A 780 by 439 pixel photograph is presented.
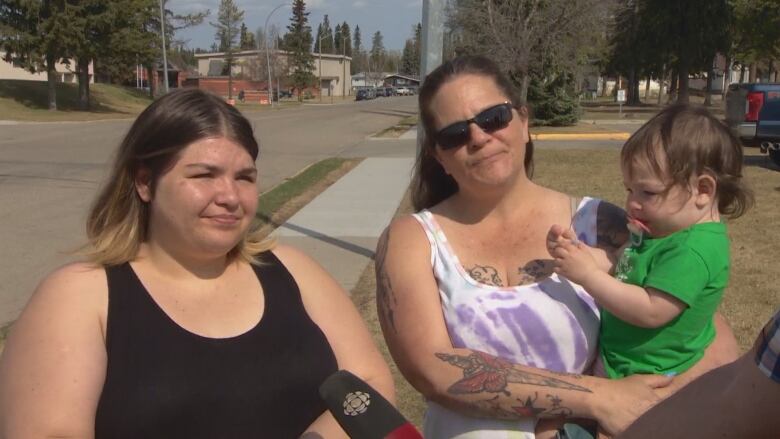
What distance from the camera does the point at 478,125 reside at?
218 cm

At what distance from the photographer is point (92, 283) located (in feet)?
6.72

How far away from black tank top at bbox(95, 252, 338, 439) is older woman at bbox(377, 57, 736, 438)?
0.27 meters

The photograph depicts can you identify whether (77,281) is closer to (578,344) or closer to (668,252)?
(578,344)

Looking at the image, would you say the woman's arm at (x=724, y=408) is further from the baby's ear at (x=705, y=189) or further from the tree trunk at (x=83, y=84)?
the tree trunk at (x=83, y=84)

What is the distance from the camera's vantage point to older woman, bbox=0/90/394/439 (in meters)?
1.93

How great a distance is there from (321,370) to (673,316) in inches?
38.2

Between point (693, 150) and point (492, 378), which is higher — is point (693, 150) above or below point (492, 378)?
above

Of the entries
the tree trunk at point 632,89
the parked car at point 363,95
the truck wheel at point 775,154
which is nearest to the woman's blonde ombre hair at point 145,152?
the truck wheel at point 775,154

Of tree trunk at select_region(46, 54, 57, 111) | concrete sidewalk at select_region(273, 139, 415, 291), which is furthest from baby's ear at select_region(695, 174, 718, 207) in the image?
tree trunk at select_region(46, 54, 57, 111)

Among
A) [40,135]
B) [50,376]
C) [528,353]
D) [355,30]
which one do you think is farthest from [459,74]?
[355,30]

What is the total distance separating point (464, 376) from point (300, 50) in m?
95.5

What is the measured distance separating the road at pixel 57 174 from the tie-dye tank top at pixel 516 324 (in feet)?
3.80

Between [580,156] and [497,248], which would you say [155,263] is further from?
[580,156]

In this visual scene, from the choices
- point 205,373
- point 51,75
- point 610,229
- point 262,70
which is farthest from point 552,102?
point 262,70
